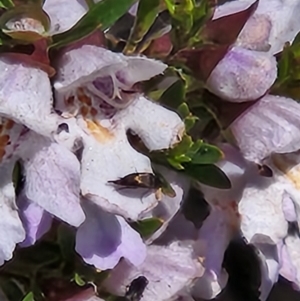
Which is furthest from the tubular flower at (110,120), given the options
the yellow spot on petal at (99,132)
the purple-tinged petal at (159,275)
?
the purple-tinged petal at (159,275)

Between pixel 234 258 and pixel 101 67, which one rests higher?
pixel 101 67

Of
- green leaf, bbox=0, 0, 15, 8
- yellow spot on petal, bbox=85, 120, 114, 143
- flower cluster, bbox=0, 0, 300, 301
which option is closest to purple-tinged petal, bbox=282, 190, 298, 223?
→ flower cluster, bbox=0, 0, 300, 301

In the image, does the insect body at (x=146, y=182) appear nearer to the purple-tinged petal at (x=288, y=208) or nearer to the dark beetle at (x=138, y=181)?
the dark beetle at (x=138, y=181)

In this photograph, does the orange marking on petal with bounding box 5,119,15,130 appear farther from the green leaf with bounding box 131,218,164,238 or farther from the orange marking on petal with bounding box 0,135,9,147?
the green leaf with bounding box 131,218,164,238

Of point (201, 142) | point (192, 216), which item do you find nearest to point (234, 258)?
point (192, 216)

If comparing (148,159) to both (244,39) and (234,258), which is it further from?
(234,258)

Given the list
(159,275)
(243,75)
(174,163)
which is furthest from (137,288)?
(243,75)

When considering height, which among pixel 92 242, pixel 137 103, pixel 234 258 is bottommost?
pixel 234 258
